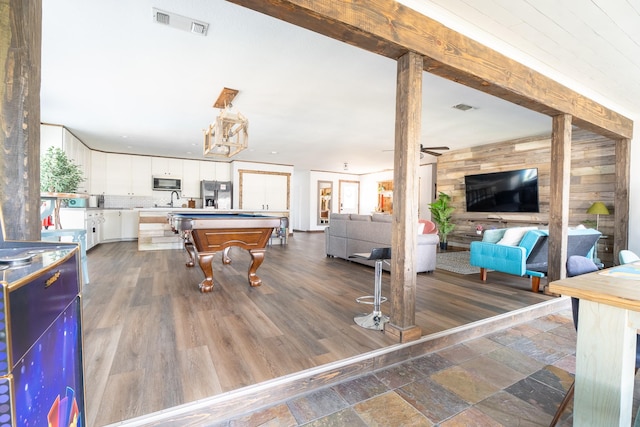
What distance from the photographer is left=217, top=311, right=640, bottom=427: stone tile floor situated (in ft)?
4.94

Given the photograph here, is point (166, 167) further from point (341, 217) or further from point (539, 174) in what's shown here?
point (539, 174)

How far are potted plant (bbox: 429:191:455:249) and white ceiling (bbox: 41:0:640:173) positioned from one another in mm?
2079

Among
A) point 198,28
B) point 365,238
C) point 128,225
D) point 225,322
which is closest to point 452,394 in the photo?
point 225,322

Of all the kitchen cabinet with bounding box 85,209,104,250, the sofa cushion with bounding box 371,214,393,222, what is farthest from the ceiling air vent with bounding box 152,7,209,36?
the kitchen cabinet with bounding box 85,209,104,250

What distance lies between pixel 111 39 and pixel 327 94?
2.35 metres

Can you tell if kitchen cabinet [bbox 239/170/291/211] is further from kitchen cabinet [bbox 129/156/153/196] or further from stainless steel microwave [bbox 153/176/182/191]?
kitchen cabinet [bbox 129/156/153/196]

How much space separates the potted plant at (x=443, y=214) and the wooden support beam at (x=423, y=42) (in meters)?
4.08

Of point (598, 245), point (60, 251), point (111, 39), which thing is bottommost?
point (598, 245)

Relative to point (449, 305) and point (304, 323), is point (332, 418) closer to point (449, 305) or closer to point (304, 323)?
point (304, 323)

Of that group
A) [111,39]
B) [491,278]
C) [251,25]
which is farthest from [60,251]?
[491,278]

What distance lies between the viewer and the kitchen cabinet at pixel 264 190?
9375 millimetres

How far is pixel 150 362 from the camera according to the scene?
184 centimetres

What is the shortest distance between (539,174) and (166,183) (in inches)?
369

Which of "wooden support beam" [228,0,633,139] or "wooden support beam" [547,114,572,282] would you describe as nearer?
"wooden support beam" [228,0,633,139]
